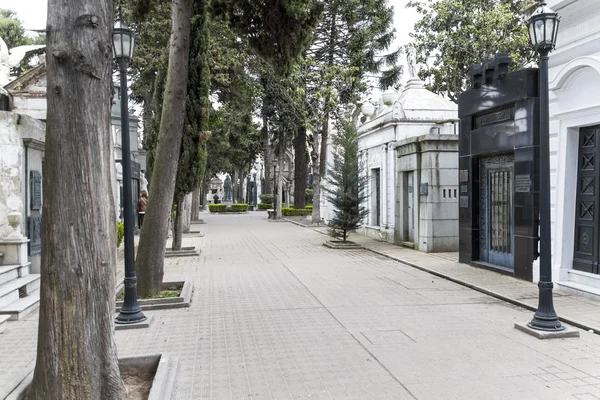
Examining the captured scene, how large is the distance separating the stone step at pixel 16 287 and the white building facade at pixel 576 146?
29.2 ft

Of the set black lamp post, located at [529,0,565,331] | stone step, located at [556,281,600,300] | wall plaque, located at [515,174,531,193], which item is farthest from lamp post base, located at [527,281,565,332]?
wall plaque, located at [515,174,531,193]

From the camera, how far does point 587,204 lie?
28.0ft

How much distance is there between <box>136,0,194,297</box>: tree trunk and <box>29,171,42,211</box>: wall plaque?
7.91 feet

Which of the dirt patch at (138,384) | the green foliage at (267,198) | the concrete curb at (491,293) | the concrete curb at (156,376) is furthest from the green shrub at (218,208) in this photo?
the dirt patch at (138,384)

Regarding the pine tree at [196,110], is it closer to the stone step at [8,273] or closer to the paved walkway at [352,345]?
the paved walkway at [352,345]

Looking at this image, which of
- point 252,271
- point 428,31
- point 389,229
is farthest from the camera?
point 428,31

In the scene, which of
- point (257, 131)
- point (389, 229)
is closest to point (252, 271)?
point (389, 229)

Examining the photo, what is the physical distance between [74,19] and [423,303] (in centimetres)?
645

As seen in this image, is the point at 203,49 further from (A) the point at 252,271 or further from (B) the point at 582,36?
(B) the point at 582,36

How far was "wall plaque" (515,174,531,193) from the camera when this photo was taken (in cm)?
959

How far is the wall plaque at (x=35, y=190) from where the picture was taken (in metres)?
9.08

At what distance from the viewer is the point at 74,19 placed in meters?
3.76

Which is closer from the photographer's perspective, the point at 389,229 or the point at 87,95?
the point at 87,95

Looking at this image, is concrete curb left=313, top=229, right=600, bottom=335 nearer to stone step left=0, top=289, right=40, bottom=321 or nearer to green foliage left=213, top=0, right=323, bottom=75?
green foliage left=213, top=0, right=323, bottom=75
